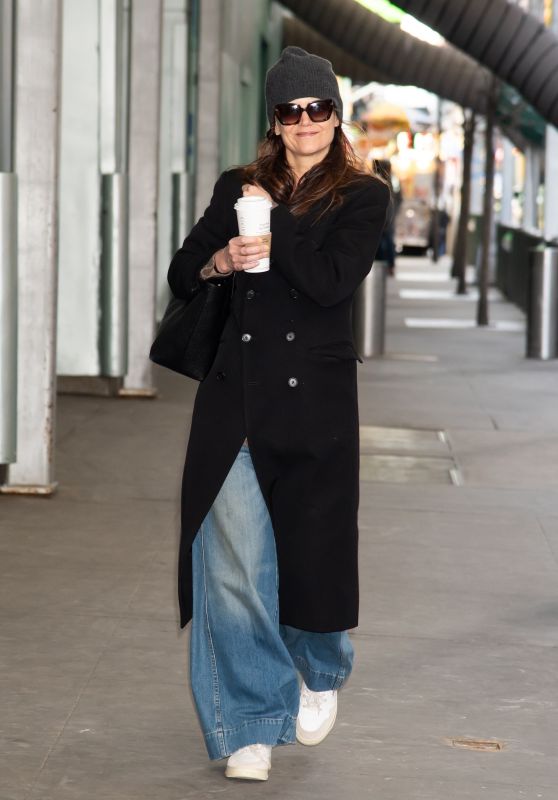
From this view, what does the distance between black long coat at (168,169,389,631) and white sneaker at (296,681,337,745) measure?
1.03 feet

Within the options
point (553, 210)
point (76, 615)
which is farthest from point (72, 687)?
point (553, 210)

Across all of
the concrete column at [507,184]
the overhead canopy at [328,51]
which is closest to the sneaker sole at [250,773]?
the overhead canopy at [328,51]

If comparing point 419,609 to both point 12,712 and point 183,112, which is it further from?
point 183,112

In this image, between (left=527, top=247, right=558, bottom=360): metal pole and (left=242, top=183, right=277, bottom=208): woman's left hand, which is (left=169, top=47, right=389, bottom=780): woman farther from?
(left=527, top=247, right=558, bottom=360): metal pole

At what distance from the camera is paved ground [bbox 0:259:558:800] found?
13.3 ft

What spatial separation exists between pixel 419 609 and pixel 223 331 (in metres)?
2.18

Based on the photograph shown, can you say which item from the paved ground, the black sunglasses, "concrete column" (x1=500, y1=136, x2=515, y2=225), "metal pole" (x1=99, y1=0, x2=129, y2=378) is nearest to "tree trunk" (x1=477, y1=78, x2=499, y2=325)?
"metal pole" (x1=99, y1=0, x2=129, y2=378)

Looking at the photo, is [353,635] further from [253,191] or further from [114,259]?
[114,259]

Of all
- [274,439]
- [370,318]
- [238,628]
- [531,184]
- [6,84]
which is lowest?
[238,628]

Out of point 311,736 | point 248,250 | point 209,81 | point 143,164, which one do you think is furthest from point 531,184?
point 248,250

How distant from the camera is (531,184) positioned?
27.7 m

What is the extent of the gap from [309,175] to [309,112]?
162 mm

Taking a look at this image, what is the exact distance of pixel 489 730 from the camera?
4.44 metres

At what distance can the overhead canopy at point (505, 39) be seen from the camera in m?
14.6
